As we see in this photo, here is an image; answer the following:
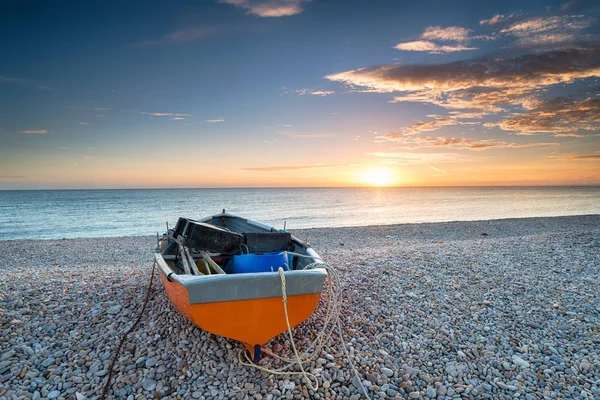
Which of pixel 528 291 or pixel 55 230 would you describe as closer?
pixel 528 291

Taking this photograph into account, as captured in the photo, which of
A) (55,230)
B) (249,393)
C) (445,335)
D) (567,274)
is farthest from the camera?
(55,230)

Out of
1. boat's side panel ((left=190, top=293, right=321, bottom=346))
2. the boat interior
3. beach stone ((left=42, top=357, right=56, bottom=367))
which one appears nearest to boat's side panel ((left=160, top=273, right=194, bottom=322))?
boat's side panel ((left=190, top=293, right=321, bottom=346))

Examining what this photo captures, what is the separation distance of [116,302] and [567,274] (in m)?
9.50

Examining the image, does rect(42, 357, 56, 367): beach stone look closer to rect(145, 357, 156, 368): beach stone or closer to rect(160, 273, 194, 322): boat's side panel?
rect(145, 357, 156, 368): beach stone

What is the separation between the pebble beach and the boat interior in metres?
0.76

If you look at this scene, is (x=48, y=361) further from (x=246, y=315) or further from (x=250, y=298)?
(x=250, y=298)

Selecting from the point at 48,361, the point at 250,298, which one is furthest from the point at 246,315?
the point at 48,361

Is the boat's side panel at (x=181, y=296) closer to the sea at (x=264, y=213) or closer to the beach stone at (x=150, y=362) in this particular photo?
the beach stone at (x=150, y=362)

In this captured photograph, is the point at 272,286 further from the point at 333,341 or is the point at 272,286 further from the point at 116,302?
the point at 116,302

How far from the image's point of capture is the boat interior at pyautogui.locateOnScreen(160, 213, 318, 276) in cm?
516

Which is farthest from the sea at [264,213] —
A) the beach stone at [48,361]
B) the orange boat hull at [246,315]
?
the beach stone at [48,361]

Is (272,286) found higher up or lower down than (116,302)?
higher up

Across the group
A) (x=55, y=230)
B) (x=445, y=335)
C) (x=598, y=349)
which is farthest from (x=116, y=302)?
(x=55, y=230)

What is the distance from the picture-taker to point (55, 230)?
25.5 m
